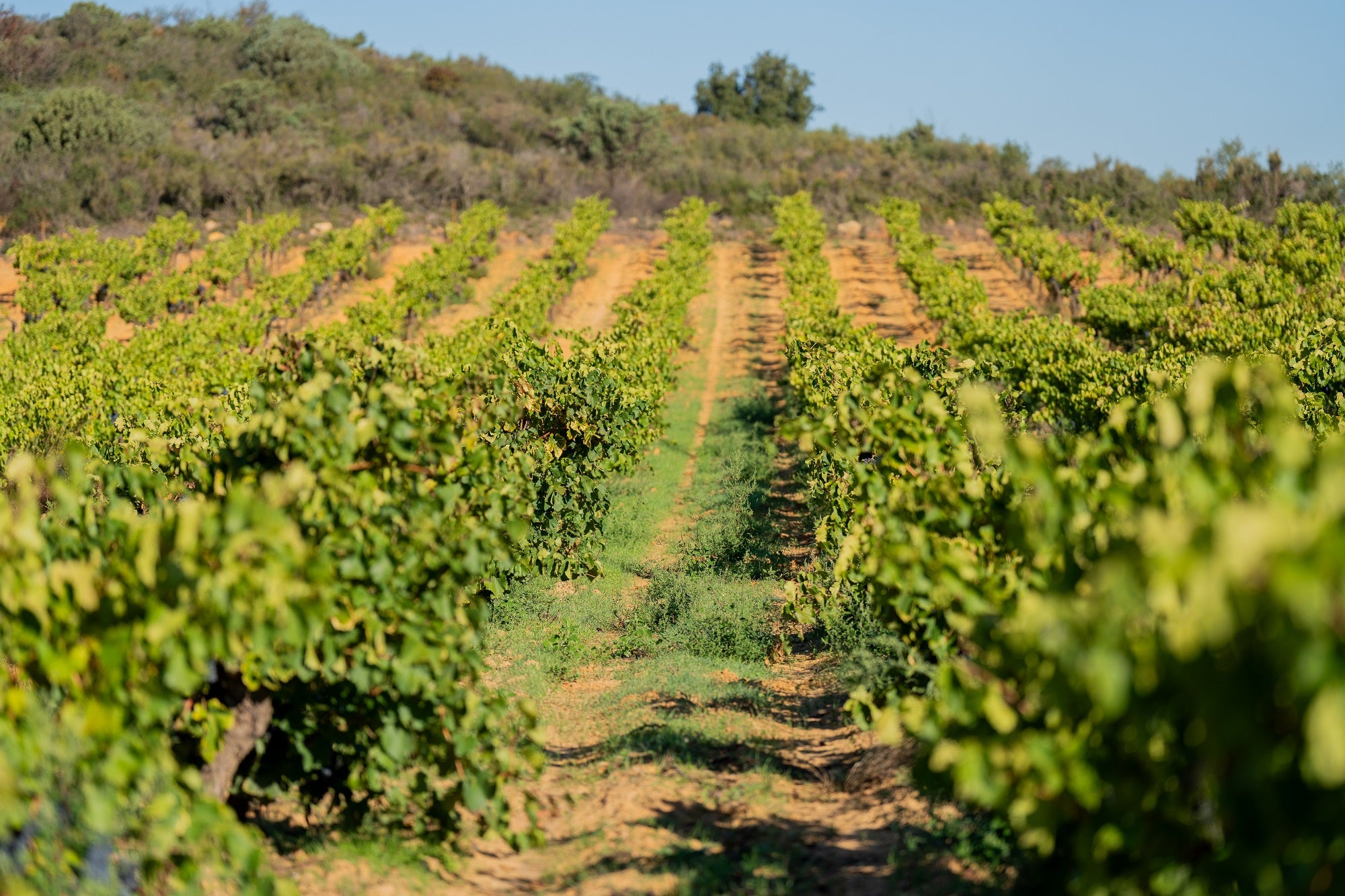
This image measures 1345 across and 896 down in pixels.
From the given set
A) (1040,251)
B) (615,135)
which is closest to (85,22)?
(615,135)

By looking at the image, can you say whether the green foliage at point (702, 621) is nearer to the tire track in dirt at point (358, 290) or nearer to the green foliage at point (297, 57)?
the tire track in dirt at point (358, 290)

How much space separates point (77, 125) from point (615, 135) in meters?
23.1

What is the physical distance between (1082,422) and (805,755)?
789 cm

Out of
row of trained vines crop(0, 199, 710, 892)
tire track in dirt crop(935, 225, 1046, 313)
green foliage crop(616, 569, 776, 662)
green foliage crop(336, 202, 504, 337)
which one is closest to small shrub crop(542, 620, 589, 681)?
green foliage crop(616, 569, 776, 662)

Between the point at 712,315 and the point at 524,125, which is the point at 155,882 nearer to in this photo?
the point at 712,315

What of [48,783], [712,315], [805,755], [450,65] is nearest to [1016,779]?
[48,783]

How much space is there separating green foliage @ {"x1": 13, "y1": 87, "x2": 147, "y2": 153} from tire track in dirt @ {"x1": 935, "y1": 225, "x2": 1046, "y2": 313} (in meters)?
29.7

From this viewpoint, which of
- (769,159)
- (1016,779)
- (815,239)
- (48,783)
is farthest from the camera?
(769,159)

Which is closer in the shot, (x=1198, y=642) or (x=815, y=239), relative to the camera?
(x=1198, y=642)

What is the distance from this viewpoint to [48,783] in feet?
11.6

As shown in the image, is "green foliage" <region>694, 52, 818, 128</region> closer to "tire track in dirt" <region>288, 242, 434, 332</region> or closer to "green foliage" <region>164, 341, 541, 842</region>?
"tire track in dirt" <region>288, 242, 434, 332</region>

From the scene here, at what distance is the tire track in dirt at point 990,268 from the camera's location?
27922 mm

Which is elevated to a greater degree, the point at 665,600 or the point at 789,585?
the point at 789,585

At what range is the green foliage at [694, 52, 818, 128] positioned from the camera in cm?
7656
